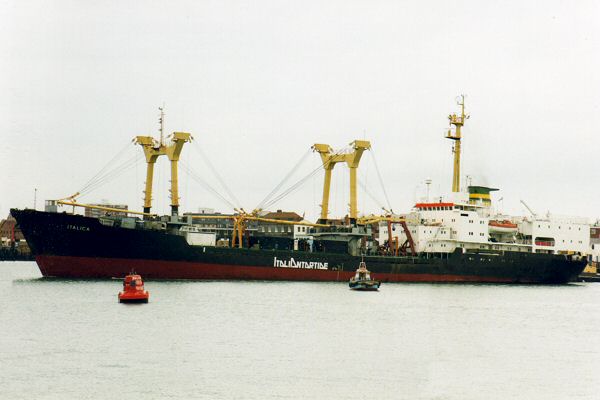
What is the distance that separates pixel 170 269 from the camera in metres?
45.2

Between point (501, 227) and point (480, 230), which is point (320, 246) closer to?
point (480, 230)

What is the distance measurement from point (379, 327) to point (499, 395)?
10.2 meters

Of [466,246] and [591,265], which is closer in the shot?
[466,246]

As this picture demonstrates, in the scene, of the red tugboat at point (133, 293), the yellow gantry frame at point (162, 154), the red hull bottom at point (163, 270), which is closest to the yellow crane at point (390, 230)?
the red hull bottom at point (163, 270)

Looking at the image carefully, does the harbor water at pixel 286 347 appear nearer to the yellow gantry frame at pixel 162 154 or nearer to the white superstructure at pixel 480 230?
the yellow gantry frame at pixel 162 154

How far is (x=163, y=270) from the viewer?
45.1 m

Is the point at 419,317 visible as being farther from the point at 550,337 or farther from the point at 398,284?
the point at 398,284

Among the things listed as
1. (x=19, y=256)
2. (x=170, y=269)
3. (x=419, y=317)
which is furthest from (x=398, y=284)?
(x=19, y=256)

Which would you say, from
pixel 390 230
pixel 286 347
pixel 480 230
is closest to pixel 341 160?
pixel 390 230

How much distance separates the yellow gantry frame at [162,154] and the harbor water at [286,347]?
400 inches

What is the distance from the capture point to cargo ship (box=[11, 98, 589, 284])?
1715 inches

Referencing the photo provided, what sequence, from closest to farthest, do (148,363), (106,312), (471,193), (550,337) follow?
1. (148,363)
2. (550,337)
3. (106,312)
4. (471,193)

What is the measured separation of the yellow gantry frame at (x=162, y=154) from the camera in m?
48.5

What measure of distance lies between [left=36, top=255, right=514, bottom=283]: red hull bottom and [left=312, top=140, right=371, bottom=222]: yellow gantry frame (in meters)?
5.19
